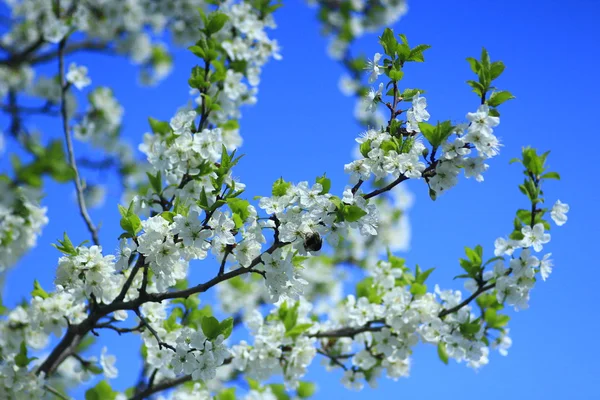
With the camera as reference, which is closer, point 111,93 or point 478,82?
point 478,82

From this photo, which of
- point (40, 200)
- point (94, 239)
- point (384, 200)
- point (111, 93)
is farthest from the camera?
point (384, 200)

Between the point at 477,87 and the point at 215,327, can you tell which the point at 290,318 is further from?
the point at 477,87

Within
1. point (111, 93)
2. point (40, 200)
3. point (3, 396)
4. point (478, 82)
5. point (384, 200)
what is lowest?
point (3, 396)

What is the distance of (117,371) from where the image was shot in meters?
4.14

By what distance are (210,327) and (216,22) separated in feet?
7.32

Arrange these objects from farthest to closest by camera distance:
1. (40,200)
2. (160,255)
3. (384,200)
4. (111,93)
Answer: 1. (384,200)
2. (111,93)
3. (40,200)
4. (160,255)

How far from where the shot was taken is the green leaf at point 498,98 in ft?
9.49

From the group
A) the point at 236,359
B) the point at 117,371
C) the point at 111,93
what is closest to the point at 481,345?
the point at 236,359

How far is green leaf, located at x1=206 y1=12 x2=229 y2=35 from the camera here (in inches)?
161

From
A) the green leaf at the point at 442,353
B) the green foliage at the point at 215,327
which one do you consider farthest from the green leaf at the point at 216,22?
the green leaf at the point at 442,353

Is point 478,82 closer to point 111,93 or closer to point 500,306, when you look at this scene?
point 500,306

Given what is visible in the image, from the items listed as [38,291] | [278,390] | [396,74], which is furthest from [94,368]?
[396,74]

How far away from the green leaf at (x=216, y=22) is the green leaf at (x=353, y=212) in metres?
2.10

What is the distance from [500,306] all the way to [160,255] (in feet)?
7.77
